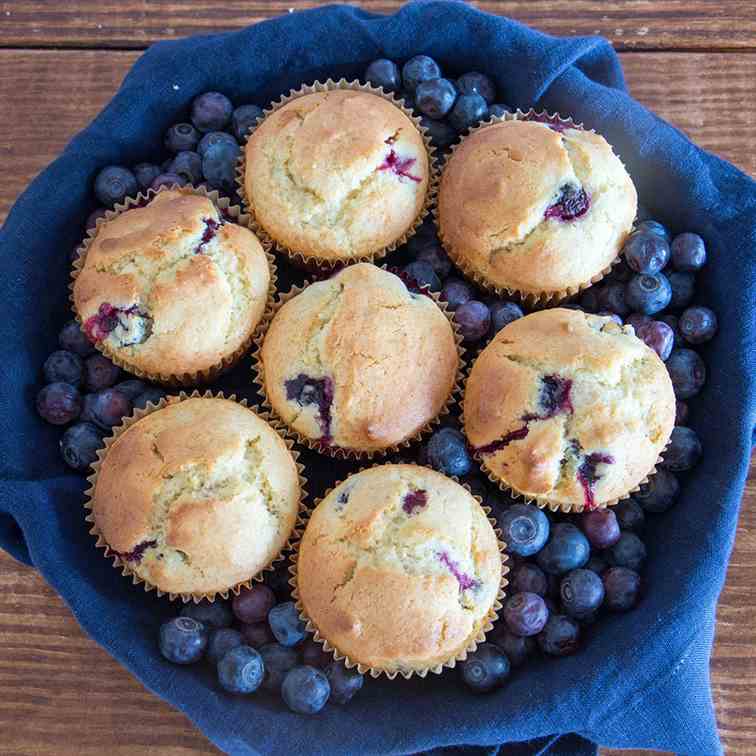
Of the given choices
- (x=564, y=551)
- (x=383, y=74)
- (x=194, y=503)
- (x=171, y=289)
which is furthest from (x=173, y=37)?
(x=564, y=551)

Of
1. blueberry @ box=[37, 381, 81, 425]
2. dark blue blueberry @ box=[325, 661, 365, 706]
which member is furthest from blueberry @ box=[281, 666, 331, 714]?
blueberry @ box=[37, 381, 81, 425]

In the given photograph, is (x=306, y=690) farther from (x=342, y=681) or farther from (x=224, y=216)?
(x=224, y=216)

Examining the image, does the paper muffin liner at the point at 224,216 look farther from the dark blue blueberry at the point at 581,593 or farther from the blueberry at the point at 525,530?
the dark blue blueberry at the point at 581,593

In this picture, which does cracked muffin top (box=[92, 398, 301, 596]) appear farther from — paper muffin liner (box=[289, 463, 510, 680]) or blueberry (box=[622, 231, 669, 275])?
blueberry (box=[622, 231, 669, 275])

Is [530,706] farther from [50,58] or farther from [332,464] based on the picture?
[50,58]

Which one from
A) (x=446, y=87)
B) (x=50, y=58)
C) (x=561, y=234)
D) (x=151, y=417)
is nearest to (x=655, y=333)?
(x=561, y=234)

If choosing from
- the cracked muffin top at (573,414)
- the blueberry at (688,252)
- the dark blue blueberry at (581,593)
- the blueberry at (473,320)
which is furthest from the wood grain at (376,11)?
the dark blue blueberry at (581,593)
